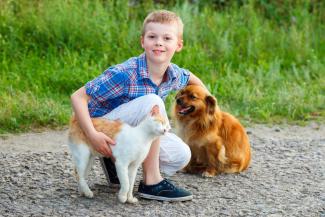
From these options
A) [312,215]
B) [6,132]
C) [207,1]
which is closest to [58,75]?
[6,132]

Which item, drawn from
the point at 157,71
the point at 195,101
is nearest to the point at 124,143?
the point at 157,71

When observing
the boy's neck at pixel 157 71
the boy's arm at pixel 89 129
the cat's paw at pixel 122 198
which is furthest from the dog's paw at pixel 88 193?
the boy's neck at pixel 157 71

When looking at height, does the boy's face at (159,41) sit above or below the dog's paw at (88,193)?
above

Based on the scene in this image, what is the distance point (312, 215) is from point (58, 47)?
4233 millimetres

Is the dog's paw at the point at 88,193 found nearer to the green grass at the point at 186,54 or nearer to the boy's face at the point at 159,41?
the boy's face at the point at 159,41

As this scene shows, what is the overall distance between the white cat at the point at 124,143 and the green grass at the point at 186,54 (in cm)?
211

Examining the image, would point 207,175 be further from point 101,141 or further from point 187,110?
point 101,141

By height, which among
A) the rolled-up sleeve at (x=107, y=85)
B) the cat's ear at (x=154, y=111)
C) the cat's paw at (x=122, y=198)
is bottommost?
the cat's paw at (x=122, y=198)

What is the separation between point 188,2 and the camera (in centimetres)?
928

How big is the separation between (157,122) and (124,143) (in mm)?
222

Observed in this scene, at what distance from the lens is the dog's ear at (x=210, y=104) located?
16.8 ft

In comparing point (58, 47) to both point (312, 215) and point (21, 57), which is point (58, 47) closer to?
point (21, 57)

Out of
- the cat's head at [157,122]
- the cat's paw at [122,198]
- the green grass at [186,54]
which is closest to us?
the cat's head at [157,122]

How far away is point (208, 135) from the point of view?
5.24 m
